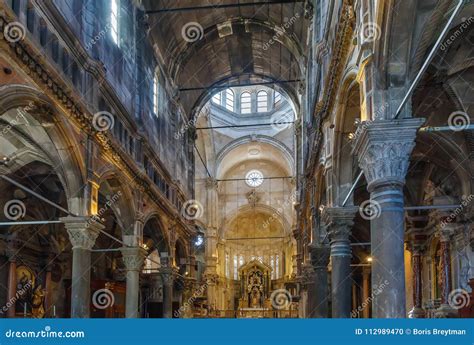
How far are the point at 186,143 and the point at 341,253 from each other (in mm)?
20415

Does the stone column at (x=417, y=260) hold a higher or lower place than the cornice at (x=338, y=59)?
lower

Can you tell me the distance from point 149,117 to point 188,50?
7.35 meters

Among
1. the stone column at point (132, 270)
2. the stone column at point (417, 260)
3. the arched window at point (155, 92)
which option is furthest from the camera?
the arched window at point (155, 92)

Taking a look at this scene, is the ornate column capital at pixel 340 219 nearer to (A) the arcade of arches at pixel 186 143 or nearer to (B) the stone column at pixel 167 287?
(A) the arcade of arches at pixel 186 143

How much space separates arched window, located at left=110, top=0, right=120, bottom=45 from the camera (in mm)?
20234

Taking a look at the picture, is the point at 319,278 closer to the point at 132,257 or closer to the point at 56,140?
the point at 132,257

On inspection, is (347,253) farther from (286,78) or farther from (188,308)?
(286,78)

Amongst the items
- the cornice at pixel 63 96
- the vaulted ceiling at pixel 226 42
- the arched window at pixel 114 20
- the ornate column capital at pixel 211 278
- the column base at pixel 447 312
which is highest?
the vaulted ceiling at pixel 226 42

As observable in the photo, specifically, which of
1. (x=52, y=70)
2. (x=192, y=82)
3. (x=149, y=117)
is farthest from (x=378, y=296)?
(x=192, y=82)

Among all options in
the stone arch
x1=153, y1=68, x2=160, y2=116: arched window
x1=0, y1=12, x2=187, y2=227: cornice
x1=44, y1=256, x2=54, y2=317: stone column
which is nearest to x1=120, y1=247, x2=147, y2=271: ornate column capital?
x1=0, y1=12, x2=187, y2=227: cornice

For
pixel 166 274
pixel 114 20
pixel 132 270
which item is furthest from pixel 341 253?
pixel 166 274

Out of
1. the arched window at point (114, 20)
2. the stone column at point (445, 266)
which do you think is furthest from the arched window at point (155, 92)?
the stone column at point (445, 266)

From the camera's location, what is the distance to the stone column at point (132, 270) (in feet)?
71.6

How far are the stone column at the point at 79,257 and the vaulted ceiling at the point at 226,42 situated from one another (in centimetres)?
1233
